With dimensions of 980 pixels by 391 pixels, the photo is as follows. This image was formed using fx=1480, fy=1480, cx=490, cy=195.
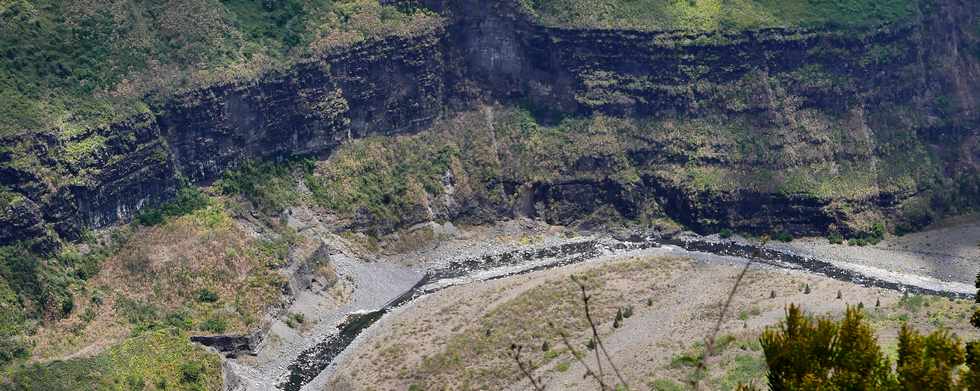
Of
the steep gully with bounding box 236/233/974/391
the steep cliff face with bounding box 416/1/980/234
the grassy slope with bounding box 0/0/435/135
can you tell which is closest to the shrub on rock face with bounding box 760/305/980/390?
the steep gully with bounding box 236/233/974/391

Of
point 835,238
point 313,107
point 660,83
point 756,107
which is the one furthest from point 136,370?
point 756,107

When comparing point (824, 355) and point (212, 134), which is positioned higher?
point (824, 355)

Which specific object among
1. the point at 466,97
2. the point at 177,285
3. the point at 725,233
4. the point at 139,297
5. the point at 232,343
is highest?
the point at 466,97

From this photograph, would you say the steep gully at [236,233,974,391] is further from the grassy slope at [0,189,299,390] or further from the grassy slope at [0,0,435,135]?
the grassy slope at [0,0,435,135]

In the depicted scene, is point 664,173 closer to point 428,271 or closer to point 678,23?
point 678,23

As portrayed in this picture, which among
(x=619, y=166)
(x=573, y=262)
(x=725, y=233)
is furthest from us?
(x=619, y=166)

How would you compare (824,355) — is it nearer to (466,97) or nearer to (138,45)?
(138,45)
